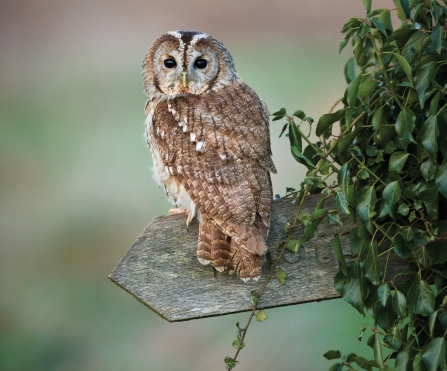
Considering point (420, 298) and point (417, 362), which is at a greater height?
point (420, 298)

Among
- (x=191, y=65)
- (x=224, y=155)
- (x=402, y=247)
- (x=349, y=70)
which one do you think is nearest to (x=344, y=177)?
(x=402, y=247)

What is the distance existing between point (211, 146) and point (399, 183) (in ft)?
1.61

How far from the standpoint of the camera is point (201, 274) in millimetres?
1195

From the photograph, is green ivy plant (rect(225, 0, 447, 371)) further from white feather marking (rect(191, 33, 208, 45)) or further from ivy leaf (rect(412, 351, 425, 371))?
white feather marking (rect(191, 33, 208, 45))

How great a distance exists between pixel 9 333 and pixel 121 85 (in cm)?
101

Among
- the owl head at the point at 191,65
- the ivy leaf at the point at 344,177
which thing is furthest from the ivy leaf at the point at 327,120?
the owl head at the point at 191,65

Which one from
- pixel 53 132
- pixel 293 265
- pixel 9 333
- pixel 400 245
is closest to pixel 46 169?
pixel 53 132

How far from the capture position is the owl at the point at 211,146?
47.8 inches

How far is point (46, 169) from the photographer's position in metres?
2.17

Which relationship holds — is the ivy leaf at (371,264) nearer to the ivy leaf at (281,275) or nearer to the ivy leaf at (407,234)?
the ivy leaf at (407,234)

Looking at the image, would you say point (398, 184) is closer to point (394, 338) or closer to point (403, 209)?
point (403, 209)

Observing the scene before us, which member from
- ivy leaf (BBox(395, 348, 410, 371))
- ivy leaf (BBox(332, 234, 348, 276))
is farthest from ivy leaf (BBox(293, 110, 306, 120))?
ivy leaf (BBox(395, 348, 410, 371))

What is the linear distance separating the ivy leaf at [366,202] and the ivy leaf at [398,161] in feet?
0.17

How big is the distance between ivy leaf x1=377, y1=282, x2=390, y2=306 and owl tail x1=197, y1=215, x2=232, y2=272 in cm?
33
